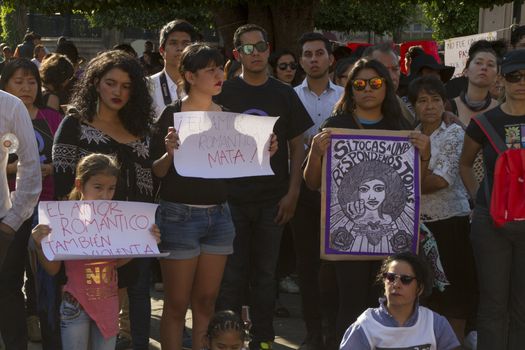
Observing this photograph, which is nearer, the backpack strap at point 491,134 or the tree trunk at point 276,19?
the backpack strap at point 491,134

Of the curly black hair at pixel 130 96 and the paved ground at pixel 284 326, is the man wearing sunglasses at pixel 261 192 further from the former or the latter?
the curly black hair at pixel 130 96

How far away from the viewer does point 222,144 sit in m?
5.57

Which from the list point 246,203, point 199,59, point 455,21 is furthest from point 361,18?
point 199,59

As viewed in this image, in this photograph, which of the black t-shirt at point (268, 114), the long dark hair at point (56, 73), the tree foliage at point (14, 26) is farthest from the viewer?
the tree foliage at point (14, 26)

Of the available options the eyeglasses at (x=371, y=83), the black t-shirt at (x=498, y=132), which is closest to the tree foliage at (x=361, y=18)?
the black t-shirt at (x=498, y=132)

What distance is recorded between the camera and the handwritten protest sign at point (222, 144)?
17.7 ft

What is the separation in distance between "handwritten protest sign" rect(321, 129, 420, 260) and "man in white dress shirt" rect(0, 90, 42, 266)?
1625mm

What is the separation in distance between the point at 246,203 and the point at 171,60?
3.98 feet

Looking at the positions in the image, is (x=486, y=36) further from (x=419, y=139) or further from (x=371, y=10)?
(x=371, y=10)

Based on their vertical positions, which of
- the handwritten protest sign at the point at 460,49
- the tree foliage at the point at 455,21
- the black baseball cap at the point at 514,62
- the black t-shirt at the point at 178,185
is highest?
the tree foliage at the point at 455,21

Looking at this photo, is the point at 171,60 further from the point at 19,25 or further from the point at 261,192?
the point at 19,25

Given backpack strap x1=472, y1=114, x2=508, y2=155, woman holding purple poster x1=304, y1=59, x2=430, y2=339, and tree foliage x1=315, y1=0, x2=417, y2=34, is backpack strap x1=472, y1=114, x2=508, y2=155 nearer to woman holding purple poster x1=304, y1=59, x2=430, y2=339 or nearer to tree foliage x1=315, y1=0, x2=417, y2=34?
woman holding purple poster x1=304, y1=59, x2=430, y2=339

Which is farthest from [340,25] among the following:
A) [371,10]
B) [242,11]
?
[242,11]

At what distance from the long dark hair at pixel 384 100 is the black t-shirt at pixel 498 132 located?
0.43m
